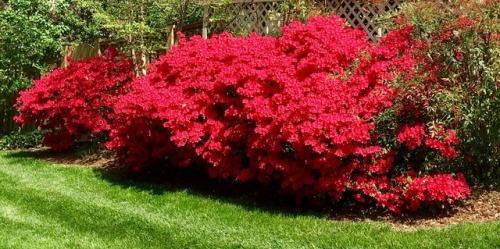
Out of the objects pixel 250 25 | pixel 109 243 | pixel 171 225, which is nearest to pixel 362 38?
pixel 171 225

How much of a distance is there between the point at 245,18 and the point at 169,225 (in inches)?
261

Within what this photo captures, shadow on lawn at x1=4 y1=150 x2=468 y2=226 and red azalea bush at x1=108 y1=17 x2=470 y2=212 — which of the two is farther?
shadow on lawn at x1=4 y1=150 x2=468 y2=226

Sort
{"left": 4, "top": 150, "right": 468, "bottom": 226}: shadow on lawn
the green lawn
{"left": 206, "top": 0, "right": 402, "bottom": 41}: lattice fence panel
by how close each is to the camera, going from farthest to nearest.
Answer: {"left": 206, "top": 0, "right": 402, "bottom": 41}: lattice fence panel < {"left": 4, "top": 150, "right": 468, "bottom": 226}: shadow on lawn < the green lawn

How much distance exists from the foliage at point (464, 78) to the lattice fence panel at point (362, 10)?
12.1ft

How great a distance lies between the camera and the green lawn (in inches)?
200

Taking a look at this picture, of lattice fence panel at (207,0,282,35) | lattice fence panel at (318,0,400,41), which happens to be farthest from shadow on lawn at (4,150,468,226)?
lattice fence panel at (318,0,400,41)

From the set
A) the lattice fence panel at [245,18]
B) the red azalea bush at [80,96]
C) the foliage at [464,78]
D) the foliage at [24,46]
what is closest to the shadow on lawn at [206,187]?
the red azalea bush at [80,96]

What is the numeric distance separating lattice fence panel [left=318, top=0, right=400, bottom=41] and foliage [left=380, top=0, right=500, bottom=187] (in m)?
3.68

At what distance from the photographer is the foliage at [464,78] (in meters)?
5.59

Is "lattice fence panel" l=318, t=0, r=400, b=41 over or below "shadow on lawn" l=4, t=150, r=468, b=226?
over

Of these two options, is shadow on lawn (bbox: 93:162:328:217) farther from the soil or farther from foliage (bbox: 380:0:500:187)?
foliage (bbox: 380:0:500:187)

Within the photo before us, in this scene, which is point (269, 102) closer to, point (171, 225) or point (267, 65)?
point (267, 65)

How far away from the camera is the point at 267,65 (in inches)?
259

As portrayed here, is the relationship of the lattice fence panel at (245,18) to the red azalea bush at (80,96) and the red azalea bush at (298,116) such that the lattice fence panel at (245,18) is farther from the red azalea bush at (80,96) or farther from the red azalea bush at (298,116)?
the red azalea bush at (298,116)
